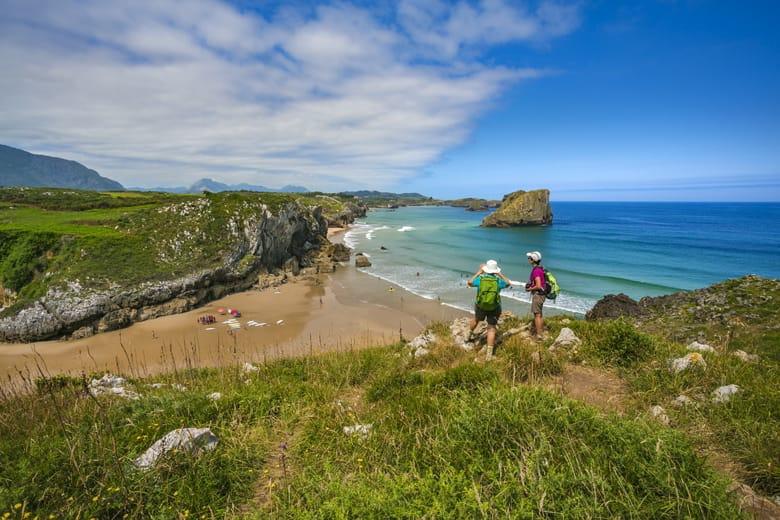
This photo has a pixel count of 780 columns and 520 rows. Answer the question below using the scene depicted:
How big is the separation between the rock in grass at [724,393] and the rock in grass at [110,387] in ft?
33.3

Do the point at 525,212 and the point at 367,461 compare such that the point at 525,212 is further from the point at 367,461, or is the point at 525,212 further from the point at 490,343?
the point at 367,461

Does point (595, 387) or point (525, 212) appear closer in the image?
point (595, 387)

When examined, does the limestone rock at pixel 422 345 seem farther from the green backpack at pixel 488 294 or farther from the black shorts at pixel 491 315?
the green backpack at pixel 488 294

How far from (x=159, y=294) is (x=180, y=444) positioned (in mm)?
22158

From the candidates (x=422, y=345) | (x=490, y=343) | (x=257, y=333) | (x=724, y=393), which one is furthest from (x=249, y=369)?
(x=257, y=333)

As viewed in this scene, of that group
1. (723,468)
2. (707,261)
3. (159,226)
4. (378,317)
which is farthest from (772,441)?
(707,261)

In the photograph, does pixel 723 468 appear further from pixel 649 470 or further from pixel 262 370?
pixel 262 370

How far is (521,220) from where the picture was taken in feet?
300

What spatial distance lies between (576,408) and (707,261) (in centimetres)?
5104

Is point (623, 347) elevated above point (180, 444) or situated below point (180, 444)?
A: below

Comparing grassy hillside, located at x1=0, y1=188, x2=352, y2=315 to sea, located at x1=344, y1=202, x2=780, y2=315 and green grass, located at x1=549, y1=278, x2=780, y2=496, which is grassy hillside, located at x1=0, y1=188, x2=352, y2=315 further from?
green grass, located at x1=549, y1=278, x2=780, y2=496

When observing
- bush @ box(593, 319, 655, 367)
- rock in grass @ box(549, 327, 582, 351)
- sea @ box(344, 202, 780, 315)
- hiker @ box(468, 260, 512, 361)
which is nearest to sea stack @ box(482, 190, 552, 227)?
sea @ box(344, 202, 780, 315)

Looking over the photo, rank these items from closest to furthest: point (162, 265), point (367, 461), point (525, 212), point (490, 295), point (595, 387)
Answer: point (367, 461)
point (595, 387)
point (490, 295)
point (162, 265)
point (525, 212)

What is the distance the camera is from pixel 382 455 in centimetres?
430
